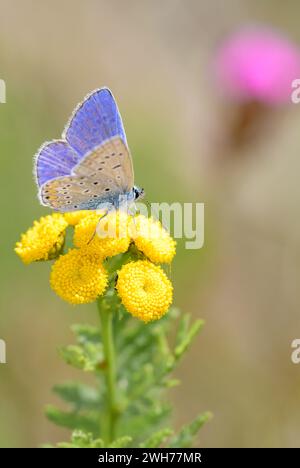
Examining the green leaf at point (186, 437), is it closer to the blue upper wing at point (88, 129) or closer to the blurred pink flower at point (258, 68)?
the blue upper wing at point (88, 129)

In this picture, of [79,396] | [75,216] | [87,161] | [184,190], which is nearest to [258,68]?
[184,190]

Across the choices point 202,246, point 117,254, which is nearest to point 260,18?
point 202,246

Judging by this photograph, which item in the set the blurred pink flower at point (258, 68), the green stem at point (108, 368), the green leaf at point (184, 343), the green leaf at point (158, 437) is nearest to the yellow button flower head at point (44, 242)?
the green stem at point (108, 368)

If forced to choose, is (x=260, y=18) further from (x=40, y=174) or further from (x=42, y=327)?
(x=40, y=174)

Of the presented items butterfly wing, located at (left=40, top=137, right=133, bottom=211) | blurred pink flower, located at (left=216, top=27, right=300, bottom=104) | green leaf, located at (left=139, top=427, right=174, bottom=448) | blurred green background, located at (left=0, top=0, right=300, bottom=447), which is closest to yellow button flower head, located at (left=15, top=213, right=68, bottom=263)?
butterfly wing, located at (left=40, top=137, right=133, bottom=211)

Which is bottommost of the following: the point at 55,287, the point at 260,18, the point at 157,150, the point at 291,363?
the point at 291,363

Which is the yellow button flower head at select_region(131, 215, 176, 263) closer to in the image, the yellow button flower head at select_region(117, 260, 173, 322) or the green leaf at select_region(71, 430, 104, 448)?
the yellow button flower head at select_region(117, 260, 173, 322)
